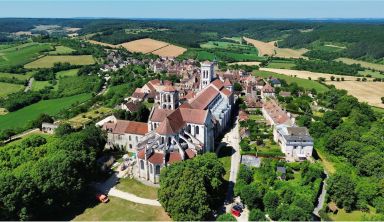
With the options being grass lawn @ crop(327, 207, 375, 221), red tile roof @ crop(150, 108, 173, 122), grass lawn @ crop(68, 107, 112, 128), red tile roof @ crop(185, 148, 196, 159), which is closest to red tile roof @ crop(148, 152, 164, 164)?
red tile roof @ crop(185, 148, 196, 159)

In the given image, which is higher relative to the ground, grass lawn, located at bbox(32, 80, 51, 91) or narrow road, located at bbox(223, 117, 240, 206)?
grass lawn, located at bbox(32, 80, 51, 91)

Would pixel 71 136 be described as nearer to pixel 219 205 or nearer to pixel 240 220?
pixel 219 205

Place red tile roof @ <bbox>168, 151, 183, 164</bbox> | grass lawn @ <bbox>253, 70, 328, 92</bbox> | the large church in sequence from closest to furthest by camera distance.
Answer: red tile roof @ <bbox>168, 151, 183, 164</bbox> → the large church → grass lawn @ <bbox>253, 70, 328, 92</bbox>

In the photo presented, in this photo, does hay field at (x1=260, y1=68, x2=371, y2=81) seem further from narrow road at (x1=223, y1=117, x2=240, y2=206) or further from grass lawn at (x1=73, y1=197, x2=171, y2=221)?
grass lawn at (x1=73, y1=197, x2=171, y2=221)

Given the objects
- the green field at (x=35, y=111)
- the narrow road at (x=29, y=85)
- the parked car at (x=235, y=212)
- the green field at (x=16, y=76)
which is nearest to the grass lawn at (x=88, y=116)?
the green field at (x=35, y=111)

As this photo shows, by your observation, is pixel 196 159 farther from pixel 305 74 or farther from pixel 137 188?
pixel 305 74

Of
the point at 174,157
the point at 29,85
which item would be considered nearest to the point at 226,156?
Answer: the point at 174,157
